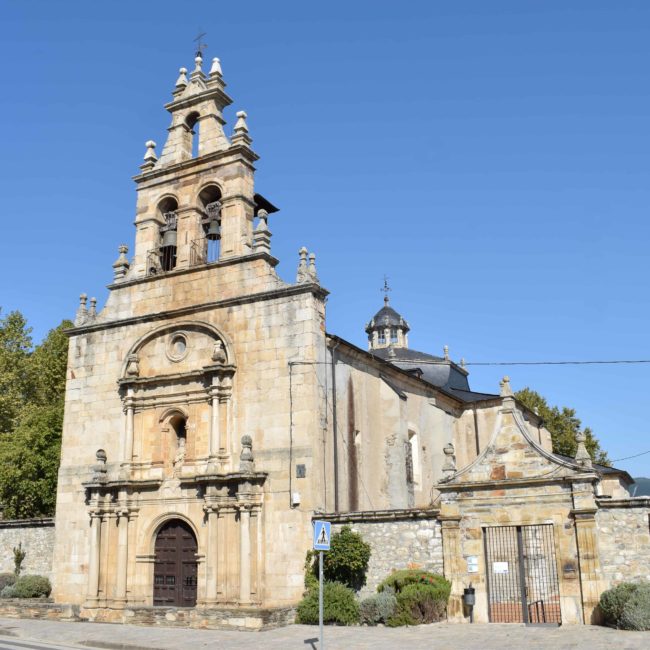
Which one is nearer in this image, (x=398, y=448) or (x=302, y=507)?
(x=302, y=507)

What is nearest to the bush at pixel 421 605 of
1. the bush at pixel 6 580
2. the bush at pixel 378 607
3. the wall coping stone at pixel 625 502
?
the bush at pixel 378 607

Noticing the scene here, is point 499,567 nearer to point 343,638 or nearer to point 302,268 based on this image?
point 343,638

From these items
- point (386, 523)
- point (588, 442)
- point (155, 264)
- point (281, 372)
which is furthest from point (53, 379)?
point (588, 442)

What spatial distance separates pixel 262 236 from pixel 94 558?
11.1m

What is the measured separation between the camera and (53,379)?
138ft

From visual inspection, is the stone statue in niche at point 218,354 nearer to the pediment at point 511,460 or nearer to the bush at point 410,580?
the pediment at point 511,460

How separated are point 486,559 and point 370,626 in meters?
3.33

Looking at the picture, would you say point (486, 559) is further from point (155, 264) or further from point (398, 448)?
point (155, 264)

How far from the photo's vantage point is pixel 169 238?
26000 mm

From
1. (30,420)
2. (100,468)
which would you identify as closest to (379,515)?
(100,468)

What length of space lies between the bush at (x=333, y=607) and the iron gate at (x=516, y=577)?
3.44 metres

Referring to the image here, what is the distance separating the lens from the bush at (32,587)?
80.9ft

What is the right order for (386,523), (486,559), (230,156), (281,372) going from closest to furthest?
1. (486,559)
2. (386,523)
3. (281,372)
4. (230,156)

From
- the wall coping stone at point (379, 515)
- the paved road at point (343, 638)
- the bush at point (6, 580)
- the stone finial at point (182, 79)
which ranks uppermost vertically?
the stone finial at point (182, 79)
